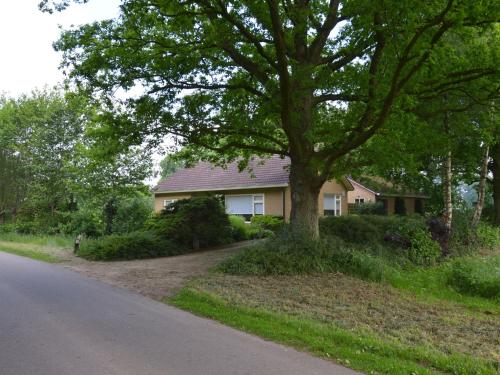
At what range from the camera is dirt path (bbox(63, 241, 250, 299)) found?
1118cm

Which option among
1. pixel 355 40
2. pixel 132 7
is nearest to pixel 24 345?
pixel 132 7

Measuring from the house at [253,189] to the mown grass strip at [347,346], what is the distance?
19.1 meters

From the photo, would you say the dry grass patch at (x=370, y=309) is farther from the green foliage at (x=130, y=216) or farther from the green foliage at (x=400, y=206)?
the green foliage at (x=400, y=206)

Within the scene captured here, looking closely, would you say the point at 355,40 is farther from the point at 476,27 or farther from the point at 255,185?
the point at 255,185

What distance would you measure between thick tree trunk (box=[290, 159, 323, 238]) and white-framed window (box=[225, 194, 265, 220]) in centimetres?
1464

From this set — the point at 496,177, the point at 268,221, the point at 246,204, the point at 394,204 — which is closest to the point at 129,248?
the point at 268,221

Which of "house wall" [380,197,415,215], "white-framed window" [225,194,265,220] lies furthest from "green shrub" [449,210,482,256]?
"house wall" [380,197,415,215]

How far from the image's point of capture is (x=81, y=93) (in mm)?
14828

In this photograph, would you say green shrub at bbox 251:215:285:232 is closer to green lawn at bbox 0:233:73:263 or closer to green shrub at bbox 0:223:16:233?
green lawn at bbox 0:233:73:263

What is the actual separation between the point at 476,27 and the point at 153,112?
9.43 metres

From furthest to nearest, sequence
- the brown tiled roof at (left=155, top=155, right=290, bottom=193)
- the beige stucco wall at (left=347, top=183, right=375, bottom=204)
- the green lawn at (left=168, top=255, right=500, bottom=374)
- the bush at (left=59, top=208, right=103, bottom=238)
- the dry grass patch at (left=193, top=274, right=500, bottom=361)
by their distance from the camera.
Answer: the beige stucco wall at (left=347, top=183, right=375, bottom=204) → the brown tiled roof at (left=155, top=155, right=290, bottom=193) → the bush at (left=59, top=208, right=103, bottom=238) → the dry grass patch at (left=193, top=274, right=500, bottom=361) → the green lawn at (left=168, top=255, right=500, bottom=374)

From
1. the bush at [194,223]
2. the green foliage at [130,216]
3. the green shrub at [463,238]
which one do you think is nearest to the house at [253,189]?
the green foliage at [130,216]

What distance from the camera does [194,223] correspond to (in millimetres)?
20250

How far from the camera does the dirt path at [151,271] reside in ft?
36.7
